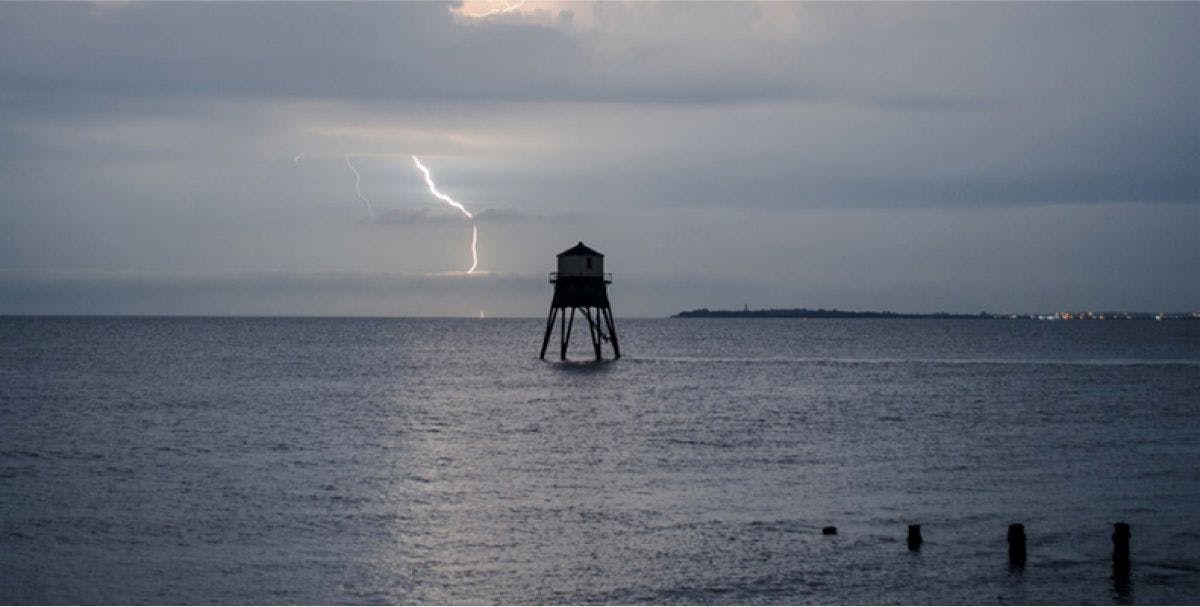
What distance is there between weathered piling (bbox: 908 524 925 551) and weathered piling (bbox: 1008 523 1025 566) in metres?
1.77

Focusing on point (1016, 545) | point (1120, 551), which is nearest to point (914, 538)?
point (1016, 545)

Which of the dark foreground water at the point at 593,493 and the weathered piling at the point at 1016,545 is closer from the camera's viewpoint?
the dark foreground water at the point at 593,493

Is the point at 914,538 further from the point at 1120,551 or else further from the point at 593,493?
the point at 593,493

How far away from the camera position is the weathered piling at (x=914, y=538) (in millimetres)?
24094

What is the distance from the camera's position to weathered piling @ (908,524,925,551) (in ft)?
79.0

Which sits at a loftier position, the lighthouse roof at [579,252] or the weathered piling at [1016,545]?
the lighthouse roof at [579,252]

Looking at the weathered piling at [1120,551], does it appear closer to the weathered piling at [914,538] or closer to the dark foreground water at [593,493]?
the dark foreground water at [593,493]

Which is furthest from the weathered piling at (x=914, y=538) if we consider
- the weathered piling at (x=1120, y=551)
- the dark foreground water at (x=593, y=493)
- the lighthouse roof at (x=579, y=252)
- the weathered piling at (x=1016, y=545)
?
the lighthouse roof at (x=579, y=252)

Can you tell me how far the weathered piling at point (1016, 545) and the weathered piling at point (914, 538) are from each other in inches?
69.7

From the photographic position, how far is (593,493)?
31.2 m

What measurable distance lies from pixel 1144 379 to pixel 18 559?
69.4m

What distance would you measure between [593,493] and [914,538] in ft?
30.9

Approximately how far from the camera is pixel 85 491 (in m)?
31.9

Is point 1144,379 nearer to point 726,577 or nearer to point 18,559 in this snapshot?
point 726,577
